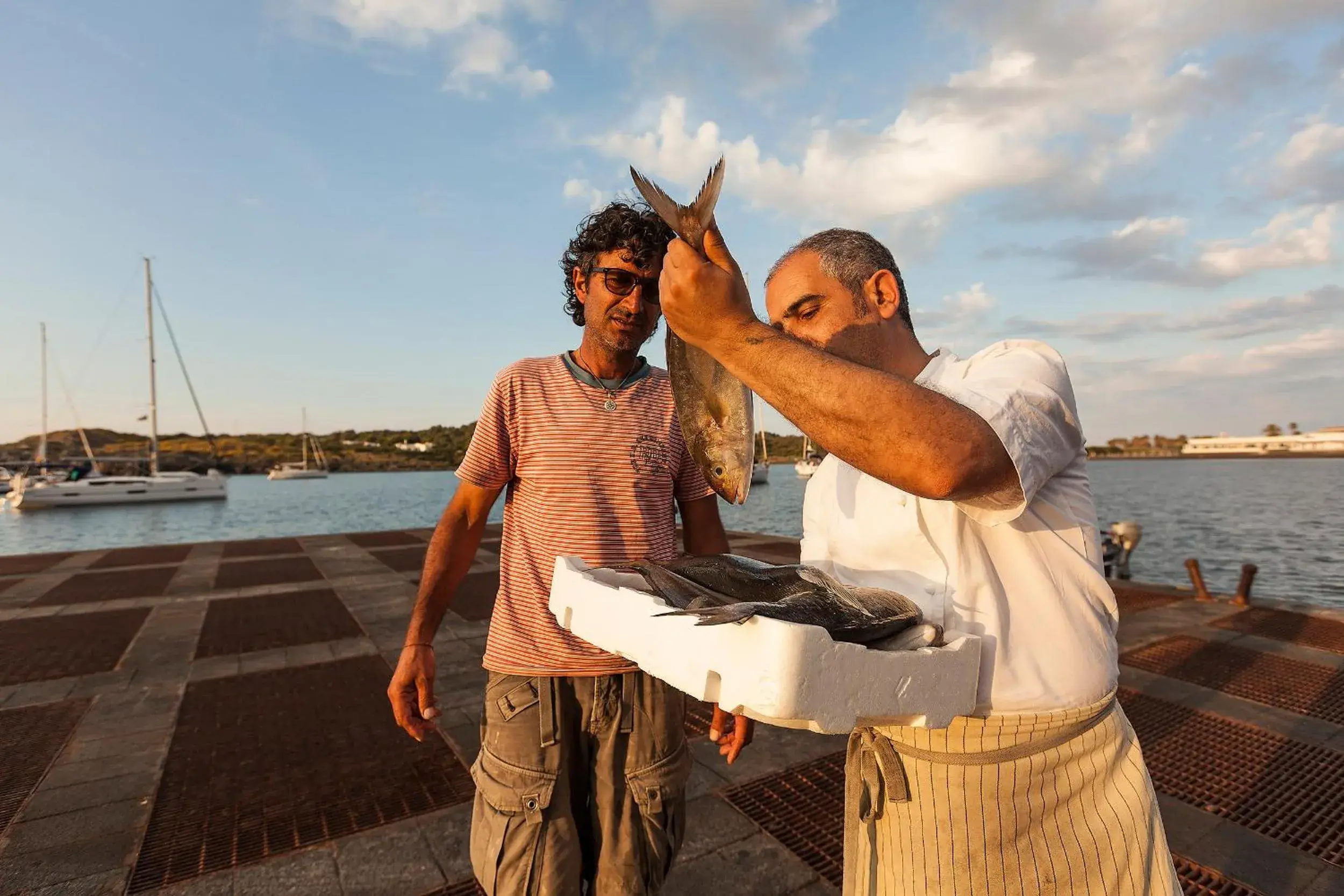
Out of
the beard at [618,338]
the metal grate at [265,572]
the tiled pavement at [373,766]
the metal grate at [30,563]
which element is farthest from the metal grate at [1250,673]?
the metal grate at [30,563]

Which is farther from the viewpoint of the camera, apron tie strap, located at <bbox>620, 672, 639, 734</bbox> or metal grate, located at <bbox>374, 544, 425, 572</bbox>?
metal grate, located at <bbox>374, 544, 425, 572</bbox>

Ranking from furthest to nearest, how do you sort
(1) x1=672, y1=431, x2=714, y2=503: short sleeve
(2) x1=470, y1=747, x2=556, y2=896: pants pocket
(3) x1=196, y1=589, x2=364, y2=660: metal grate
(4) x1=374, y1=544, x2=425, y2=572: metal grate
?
(4) x1=374, y1=544, x2=425, y2=572: metal grate < (3) x1=196, y1=589, x2=364, y2=660: metal grate < (1) x1=672, y1=431, x2=714, y2=503: short sleeve < (2) x1=470, y1=747, x2=556, y2=896: pants pocket

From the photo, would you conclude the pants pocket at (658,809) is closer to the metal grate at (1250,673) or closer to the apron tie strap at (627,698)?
the apron tie strap at (627,698)

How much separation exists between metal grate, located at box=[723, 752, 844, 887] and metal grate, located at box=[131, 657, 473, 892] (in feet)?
5.58

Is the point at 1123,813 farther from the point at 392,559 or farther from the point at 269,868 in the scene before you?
the point at 392,559

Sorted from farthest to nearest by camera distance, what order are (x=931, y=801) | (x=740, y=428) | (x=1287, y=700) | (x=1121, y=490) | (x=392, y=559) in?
(x=1121, y=490)
(x=392, y=559)
(x=1287, y=700)
(x=740, y=428)
(x=931, y=801)

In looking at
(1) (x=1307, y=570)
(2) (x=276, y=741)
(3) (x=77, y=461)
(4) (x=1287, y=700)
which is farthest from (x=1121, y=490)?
(3) (x=77, y=461)

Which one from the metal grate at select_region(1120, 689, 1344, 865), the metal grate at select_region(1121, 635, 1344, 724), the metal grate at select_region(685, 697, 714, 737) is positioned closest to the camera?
the metal grate at select_region(1120, 689, 1344, 865)

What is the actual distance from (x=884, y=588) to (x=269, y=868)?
3.52m

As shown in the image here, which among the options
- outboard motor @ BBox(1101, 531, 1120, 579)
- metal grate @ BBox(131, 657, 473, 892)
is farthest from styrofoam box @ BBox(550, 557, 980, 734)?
outboard motor @ BBox(1101, 531, 1120, 579)

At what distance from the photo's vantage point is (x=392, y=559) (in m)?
13.3

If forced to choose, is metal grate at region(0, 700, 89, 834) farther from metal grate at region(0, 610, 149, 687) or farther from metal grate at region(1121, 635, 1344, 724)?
metal grate at region(1121, 635, 1344, 724)

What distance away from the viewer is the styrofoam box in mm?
903

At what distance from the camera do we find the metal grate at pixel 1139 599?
840cm
